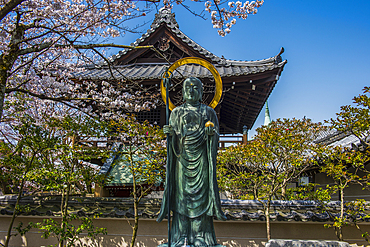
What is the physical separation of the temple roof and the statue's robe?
4.95m

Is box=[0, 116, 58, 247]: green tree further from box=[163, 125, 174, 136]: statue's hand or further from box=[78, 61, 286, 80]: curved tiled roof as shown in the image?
box=[78, 61, 286, 80]: curved tiled roof

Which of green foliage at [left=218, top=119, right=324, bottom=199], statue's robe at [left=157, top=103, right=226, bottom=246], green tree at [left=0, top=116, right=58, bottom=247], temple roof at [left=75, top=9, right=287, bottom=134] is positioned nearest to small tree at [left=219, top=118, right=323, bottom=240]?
green foliage at [left=218, top=119, right=324, bottom=199]

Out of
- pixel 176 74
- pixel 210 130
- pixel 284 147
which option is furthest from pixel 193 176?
pixel 176 74

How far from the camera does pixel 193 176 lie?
3914 millimetres

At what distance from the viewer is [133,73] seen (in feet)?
35.3

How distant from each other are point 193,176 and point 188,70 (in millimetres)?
8081

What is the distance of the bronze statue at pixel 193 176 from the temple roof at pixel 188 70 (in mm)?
4874

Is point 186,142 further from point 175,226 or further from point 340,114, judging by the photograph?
point 340,114

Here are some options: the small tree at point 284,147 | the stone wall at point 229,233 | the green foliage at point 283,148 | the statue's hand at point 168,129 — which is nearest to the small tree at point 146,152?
the stone wall at point 229,233

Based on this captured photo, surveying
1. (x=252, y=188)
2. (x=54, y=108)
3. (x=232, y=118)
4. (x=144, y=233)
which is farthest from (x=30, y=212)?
(x=232, y=118)

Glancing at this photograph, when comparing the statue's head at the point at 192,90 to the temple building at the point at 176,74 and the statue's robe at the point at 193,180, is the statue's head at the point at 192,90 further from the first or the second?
the temple building at the point at 176,74

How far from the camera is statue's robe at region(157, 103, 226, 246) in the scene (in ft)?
12.5

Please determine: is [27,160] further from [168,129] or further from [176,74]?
[176,74]

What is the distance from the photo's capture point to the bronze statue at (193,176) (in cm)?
379
